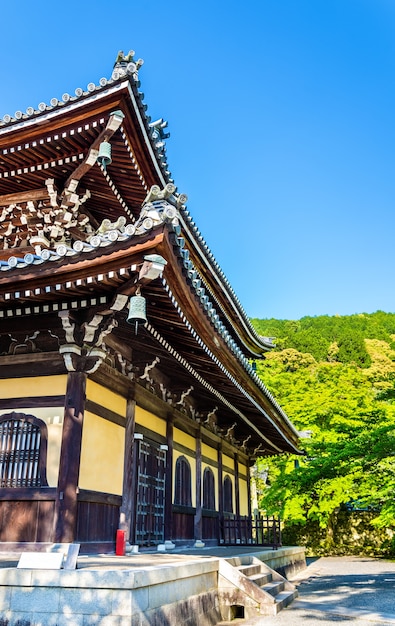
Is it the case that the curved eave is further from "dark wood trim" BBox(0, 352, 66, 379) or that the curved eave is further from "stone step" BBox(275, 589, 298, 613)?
"stone step" BBox(275, 589, 298, 613)

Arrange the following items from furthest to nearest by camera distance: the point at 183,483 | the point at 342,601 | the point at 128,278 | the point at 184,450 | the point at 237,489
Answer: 1. the point at 237,489
2. the point at 184,450
3. the point at 183,483
4. the point at 342,601
5. the point at 128,278

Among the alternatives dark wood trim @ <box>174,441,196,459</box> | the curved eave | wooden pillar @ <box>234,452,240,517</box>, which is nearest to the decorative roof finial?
the curved eave

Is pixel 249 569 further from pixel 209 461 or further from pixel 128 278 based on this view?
pixel 128 278

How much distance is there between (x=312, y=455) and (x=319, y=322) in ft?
176

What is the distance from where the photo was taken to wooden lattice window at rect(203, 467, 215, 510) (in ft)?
51.5

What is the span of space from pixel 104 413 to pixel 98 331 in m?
1.79

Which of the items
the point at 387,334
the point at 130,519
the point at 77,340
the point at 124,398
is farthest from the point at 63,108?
the point at 387,334

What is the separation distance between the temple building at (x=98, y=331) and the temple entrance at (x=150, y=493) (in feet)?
0.17

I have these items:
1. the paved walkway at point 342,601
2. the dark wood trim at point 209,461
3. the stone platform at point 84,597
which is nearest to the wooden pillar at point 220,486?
the dark wood trim at point 209,461

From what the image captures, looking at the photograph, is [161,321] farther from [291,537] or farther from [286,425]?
[291,537]

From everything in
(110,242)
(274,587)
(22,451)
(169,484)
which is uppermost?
(110,242)

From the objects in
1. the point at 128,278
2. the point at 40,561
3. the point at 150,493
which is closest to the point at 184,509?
the point at 150,493

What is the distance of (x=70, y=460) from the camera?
7926 mm

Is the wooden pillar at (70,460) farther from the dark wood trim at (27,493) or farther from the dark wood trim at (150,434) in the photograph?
the dark wood trim at (150,434)
